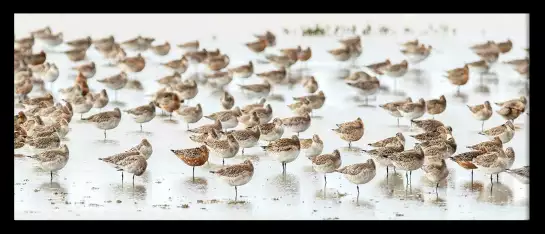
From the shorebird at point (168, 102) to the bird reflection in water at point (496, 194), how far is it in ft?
26.1

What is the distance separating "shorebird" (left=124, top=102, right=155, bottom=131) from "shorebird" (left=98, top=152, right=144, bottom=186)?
14.0 ft

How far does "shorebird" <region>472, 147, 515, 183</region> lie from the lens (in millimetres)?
17281

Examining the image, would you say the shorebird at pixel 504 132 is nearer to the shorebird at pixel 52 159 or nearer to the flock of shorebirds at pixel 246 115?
the flock of shorebirds at pixel 246 115

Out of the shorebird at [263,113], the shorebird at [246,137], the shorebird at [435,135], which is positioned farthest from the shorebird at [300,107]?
the shorebird at [435,135]

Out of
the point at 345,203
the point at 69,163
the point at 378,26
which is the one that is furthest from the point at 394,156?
the point at 378,26

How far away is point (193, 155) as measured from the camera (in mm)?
17953

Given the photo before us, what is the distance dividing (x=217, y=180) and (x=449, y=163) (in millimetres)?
4071

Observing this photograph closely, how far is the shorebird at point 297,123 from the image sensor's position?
20812mm

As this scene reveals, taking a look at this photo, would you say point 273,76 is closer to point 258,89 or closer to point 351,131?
point 258,89

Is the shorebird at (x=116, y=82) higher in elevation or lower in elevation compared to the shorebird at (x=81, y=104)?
higher

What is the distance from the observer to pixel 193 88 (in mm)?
24812

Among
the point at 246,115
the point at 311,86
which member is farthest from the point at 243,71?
the point at 246,115

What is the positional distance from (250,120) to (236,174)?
454 cm

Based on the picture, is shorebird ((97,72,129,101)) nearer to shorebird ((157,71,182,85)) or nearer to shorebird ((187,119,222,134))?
shorebird ((157,71,182,85))
